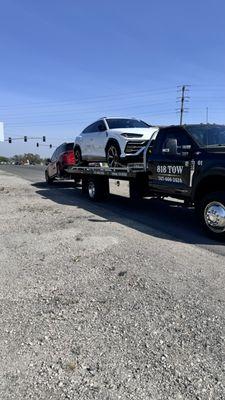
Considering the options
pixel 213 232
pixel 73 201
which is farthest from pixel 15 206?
pixel 213 232

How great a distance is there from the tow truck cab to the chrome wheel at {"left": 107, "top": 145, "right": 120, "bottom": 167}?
209 cm

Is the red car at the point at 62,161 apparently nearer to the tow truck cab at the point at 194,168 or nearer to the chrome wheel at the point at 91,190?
the chrome wheel at the point at 91,190

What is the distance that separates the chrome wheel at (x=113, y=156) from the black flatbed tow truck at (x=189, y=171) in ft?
3.09

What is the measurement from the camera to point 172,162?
9359mm

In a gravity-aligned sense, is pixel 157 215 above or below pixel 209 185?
below

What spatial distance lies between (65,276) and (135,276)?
96 cm

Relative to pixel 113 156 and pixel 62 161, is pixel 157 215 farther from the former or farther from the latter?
pixel 62 161

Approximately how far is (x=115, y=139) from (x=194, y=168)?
162 inches

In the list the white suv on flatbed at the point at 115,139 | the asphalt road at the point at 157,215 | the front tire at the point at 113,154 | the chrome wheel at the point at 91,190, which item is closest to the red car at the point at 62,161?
the asphalt road at the point at 157,215

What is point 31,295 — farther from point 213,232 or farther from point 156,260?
point 213,232

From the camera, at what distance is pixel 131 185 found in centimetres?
1139

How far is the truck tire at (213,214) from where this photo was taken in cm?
795

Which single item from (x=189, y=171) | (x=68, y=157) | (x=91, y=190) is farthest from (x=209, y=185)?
(x=68, y=157)

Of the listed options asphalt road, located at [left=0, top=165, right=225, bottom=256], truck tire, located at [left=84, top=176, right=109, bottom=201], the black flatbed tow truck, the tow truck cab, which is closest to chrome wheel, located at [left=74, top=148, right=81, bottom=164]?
asphalt road, located at [left=0, top=165, right=225, bottom=256]
